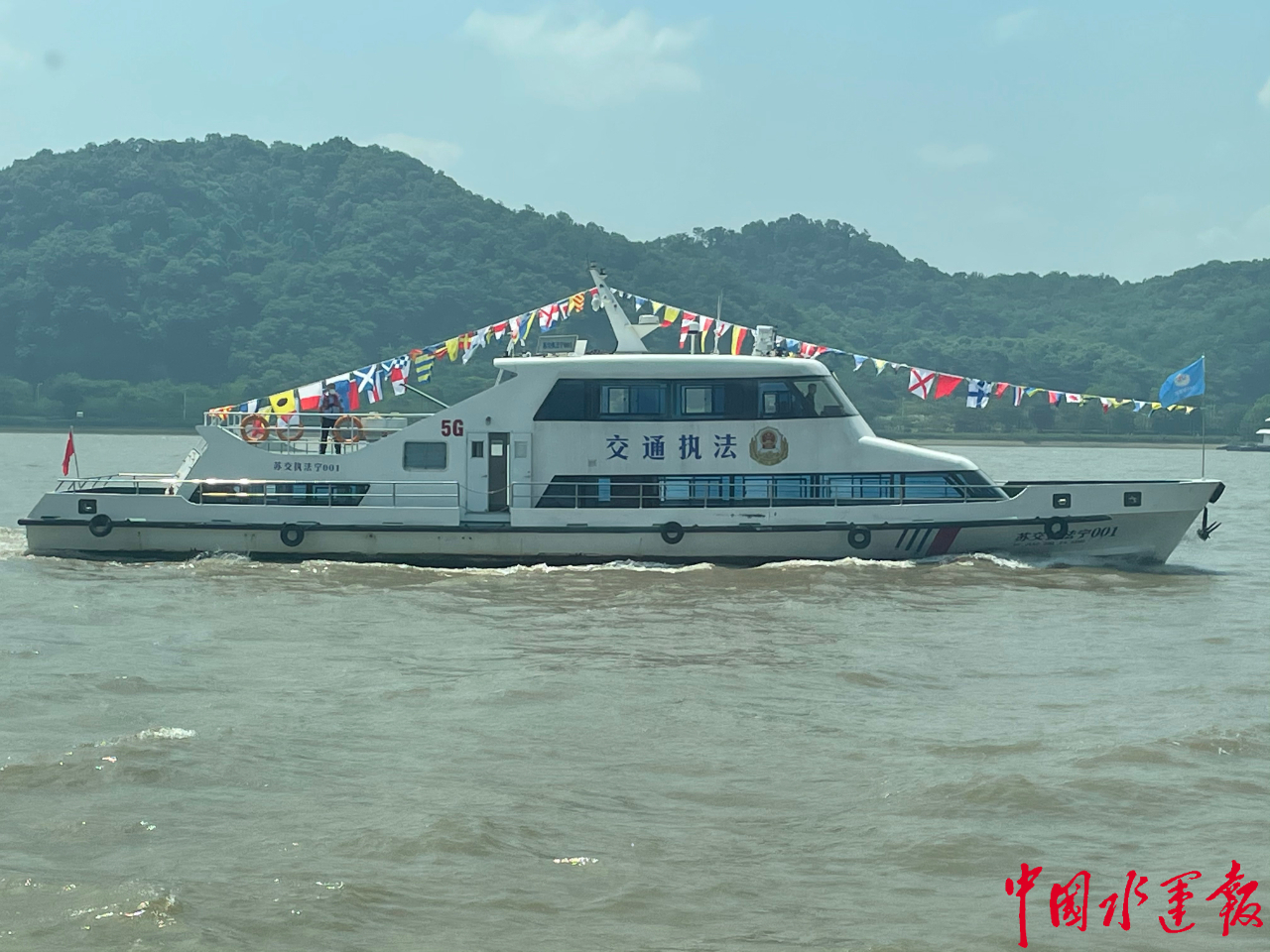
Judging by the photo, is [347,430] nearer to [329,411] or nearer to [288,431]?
[288,431]

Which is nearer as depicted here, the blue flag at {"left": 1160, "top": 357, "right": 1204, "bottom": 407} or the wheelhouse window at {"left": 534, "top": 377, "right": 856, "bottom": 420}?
the wheelhouse window at {"left": 534, "top": 377, "right": 856, "bottom": 420}

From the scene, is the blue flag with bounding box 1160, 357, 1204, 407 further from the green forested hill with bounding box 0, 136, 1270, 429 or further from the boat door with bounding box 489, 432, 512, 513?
the green forested hill with bounding box 0, 136, 1270, 429

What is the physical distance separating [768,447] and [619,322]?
3.76 meters

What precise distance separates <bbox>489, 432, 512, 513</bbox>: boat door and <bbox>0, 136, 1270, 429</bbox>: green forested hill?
67849mm

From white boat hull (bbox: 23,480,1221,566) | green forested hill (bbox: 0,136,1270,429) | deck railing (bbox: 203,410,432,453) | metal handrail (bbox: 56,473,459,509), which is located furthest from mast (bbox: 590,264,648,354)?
green forested hill (bbox: 0,136,1270,429)

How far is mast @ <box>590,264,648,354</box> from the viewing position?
2419 centimetres

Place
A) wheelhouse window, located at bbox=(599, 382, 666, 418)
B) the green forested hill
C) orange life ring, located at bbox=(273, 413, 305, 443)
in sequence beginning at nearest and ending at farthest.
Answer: wheelhouse window, located at bbox=(599, 382, 666, 418), orange life ring, located at bbox=(273, 413, 305, 443), the green forested hill

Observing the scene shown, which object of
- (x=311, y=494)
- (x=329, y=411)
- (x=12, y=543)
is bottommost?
(x=12, y=543)

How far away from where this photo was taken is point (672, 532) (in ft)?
72.2

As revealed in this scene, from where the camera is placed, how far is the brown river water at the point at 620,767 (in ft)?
27.5

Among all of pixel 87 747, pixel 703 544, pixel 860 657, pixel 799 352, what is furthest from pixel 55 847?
pixel 799 352

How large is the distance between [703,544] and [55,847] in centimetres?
1384

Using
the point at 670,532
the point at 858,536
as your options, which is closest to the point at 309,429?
the point at 670,532

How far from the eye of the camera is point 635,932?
811cm
